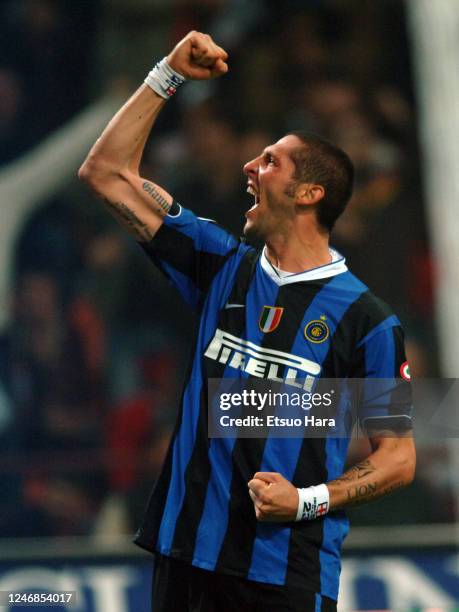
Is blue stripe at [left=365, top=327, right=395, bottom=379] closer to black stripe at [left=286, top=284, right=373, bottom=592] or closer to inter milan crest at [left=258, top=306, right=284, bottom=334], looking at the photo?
black stripe at [left=286, top=284, right=373, bottom=592]

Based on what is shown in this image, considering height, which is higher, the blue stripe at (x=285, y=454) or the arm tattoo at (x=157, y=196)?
the arm tattoo at (x=157, y=196)

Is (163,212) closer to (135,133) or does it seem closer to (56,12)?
(135,133)

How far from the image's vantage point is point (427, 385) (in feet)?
17.4

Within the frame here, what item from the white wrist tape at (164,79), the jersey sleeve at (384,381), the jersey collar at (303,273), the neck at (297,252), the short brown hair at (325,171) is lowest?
the jersey sleeve at (384,381)

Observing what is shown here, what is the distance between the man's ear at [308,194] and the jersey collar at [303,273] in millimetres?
183

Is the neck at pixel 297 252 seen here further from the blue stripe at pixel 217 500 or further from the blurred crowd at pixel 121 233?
the blurred crowd at pixel 121 233

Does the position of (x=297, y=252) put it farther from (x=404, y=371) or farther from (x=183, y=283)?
(x=404, y=371)

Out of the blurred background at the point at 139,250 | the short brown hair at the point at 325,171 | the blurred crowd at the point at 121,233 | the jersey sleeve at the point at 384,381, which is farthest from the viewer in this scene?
the blurred crowd at the point at 121,233

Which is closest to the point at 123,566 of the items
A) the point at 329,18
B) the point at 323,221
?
the point at 323,221

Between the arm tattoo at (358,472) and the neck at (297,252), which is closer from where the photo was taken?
the arm tattoo at (358,472)

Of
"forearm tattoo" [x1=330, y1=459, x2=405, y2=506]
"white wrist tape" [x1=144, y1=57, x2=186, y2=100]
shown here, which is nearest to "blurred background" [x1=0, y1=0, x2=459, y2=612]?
"forearm tattoo" [x1=330, y1=459, x2=405, y2=506]

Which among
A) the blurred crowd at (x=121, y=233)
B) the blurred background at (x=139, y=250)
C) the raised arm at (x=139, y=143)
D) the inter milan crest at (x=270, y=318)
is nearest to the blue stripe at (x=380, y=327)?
the inter milan crest at (x=270, y=318)

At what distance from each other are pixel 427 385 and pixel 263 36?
9.00ft

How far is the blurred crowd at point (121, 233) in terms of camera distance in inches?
202
